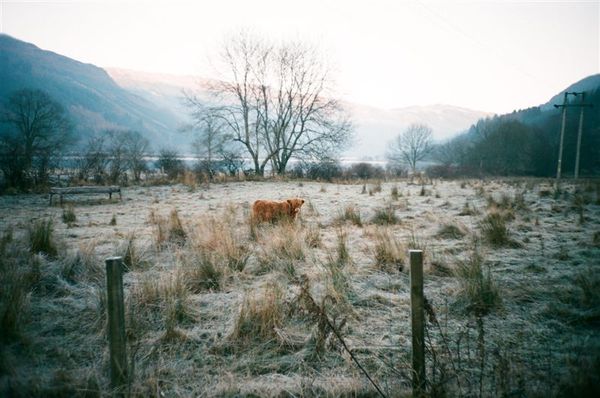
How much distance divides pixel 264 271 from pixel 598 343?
3.06 m

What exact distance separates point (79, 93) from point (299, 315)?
180539mm

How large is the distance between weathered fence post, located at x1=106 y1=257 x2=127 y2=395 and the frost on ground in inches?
4.0

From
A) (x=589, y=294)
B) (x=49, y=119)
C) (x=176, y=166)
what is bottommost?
(x=589, y=294)

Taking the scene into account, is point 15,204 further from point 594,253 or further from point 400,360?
point 594,253

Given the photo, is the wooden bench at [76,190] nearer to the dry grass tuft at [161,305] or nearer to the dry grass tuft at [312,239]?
the dry grass tuft at [312,239]

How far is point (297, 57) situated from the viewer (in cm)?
2330

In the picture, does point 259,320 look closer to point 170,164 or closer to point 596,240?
point 596,240

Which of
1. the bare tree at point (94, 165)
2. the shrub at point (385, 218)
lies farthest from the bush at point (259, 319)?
the bare tree at point (94, 165)

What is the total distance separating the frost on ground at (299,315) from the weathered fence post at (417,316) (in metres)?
0.07

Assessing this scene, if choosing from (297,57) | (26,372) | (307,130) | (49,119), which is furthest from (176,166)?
(49,119)

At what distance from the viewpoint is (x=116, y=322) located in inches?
68.4

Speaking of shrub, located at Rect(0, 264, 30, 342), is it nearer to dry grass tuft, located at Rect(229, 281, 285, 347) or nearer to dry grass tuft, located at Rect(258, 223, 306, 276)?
dry grass tuft, located at Rect(229, 281, 285, 347)

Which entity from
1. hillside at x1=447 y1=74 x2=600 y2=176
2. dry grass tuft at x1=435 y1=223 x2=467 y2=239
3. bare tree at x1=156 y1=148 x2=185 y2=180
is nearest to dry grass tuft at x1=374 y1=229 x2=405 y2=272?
dry grass tuft at x1=435 y1=223 x2=467 y2=239

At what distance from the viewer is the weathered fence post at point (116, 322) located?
5.48ft
